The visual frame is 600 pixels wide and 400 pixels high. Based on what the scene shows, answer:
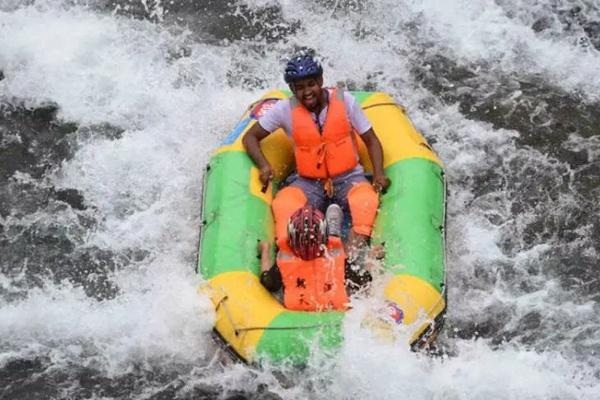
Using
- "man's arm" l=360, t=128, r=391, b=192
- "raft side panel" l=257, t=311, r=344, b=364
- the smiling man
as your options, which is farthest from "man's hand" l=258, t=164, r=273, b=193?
"raft side panel" l=257, t=311, r=344, b=364

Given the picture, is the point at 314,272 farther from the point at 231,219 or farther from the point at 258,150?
the point at 258,150

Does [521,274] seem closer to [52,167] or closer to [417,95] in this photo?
[417,95]

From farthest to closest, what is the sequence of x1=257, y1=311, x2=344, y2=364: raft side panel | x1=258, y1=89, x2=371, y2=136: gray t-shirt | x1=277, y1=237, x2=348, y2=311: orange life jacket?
x1=258, y1=89, x2=371, y2=136: gray t-shirt, x1=277, y1=237, x2=348, y2=311: orange life jacket, x1=257, y1=311, x2=344, y2=364: raft side panel

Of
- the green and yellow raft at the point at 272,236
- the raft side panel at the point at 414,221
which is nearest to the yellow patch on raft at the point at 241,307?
the green and yellow raft at the point at 272,236

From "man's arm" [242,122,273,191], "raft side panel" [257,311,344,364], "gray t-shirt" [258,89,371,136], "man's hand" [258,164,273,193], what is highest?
"gray t-shirt" [258,89,371,136]

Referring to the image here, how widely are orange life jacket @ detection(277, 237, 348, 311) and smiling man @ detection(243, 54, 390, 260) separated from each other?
1.85 feet

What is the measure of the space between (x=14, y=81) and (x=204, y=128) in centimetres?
234

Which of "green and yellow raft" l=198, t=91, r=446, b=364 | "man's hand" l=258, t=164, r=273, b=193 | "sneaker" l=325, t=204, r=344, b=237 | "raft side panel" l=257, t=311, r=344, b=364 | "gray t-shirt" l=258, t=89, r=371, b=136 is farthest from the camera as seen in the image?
"man's hand" l=258, t=164, r=273, b=193

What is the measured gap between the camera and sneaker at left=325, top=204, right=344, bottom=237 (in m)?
6.89

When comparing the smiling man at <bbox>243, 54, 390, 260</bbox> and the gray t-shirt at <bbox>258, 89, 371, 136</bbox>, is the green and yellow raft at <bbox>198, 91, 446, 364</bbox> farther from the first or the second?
the gray t-shirt at <bbox>258, 89, 371, 136</bbox>

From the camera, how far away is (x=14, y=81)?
32.6 ft

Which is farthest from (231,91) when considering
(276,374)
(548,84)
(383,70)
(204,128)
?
(276,374)

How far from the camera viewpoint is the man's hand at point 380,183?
7289 mm

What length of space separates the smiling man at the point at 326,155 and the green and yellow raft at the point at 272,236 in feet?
0.52
